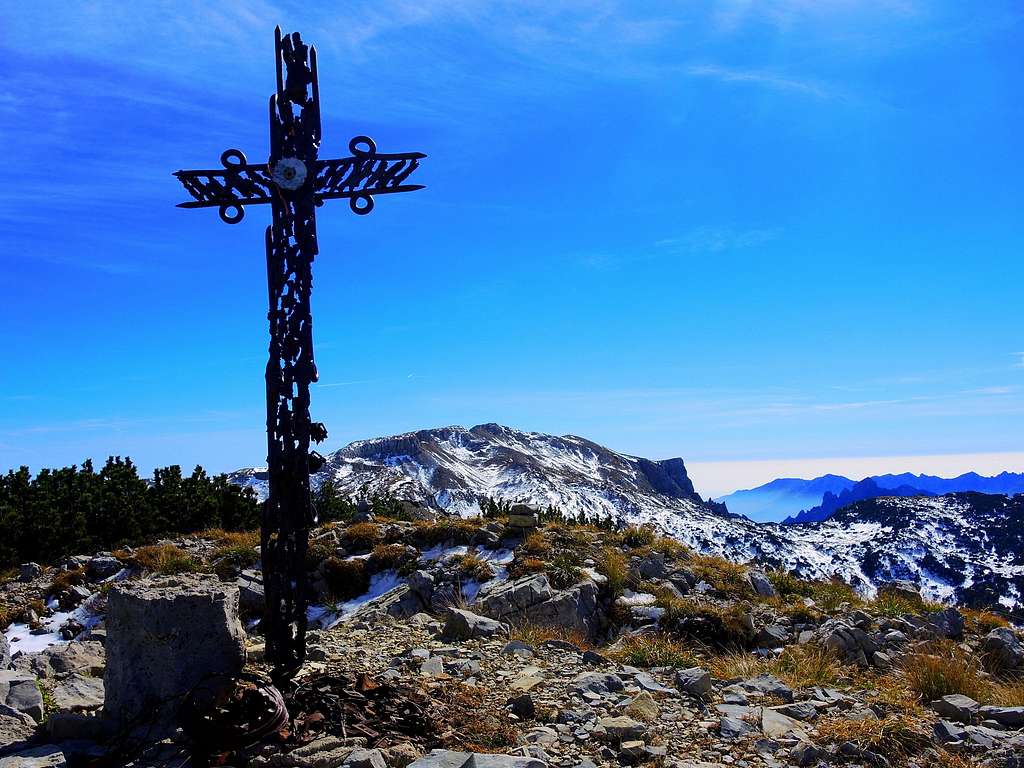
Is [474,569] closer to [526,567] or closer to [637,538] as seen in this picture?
[526,567]

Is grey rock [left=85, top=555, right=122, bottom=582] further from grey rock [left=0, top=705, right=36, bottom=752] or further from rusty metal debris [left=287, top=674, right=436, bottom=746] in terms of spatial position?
rusty metal debris [left=287, top=674, right=436, bottom=746]

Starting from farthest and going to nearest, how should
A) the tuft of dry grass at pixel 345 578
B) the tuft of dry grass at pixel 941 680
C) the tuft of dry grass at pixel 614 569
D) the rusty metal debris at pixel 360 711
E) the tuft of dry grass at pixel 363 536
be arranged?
the tuft of dry grass at pixel 363 536, the tuft of dry grass at pixel 345 578, the tuft of dry grass at pixel 614 569, the tuft of dry grass at pixel 941 680, the rusty metal debris at pixel 360 711

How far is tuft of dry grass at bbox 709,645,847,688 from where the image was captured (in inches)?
330

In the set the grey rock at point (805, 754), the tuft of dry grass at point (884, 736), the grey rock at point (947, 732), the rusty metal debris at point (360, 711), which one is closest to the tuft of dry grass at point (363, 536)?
the rusty metal debris at point (360, 711)

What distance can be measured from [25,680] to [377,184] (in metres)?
6.19

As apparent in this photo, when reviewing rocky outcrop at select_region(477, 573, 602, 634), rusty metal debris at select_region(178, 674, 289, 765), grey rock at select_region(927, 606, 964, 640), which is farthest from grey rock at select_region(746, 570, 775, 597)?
rusty metal debris at select_region(178, 674, 289, 765)

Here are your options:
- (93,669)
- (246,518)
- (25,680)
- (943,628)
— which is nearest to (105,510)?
(246,518)

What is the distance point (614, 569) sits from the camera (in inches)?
566

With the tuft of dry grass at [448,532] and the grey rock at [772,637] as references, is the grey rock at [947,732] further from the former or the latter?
the tuft of dry grass at [448,532]

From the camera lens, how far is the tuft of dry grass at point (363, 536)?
17.2 m

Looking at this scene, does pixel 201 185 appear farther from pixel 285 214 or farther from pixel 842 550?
pixel 842 550

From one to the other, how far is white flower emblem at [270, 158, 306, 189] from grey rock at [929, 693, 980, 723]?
350 inches

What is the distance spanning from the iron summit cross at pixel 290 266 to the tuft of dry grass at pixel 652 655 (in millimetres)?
4495

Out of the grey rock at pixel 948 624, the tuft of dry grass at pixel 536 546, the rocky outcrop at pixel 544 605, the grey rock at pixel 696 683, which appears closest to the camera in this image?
the grey rock at pixel 696 683
